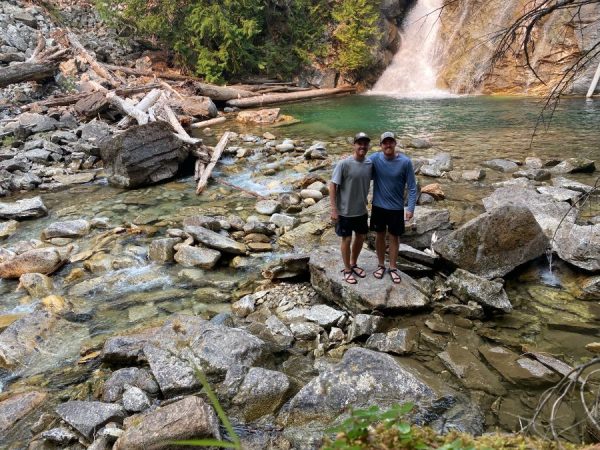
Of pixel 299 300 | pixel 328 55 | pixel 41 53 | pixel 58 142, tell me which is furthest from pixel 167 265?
pixel 328 55

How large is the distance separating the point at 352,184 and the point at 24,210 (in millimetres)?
7163

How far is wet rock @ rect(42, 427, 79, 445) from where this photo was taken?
343 centimetres

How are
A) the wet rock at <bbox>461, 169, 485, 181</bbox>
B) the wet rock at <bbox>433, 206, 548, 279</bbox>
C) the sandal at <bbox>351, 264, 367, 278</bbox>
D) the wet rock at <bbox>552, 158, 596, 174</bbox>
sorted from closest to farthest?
the sandal at <bbox>351, 264, 367, 278</bbox> < the wet rock at <bbox>433, 206, 548, 279</bbox> < the wet rock at <bbox>552, 158, 596, 174</bbox> < the wet rock at <bbox>461, 169, 485, 181</bbox>

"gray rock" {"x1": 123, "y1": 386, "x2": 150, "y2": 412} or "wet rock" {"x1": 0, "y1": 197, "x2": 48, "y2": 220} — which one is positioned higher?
"wet rock" {"x1": 0, "y1": 197, "x2": 48, "y2": 220}

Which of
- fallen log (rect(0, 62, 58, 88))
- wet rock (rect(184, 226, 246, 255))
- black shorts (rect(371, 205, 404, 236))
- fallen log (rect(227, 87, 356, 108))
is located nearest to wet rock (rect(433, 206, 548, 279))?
black shorts (rect(371, 205, 404, 236))

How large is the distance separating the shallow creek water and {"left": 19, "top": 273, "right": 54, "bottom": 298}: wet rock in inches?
5.8

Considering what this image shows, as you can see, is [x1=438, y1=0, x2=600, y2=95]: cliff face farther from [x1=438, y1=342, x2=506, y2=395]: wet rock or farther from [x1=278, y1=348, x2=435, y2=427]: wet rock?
[x1=278, y1=348, x2=435, y2=427]: wet rock

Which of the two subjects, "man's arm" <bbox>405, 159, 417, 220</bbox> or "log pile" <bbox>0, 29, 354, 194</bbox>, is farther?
"log pile" <bbox>0, 29, 354, 194</bbox>

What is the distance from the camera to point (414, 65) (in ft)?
91.6

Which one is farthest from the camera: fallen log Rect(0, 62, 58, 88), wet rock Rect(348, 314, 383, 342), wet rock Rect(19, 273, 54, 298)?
fallen log Rect(0, 62, 58, 88)

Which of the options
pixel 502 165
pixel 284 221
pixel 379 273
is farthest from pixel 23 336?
pixel 502 165

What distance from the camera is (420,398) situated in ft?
11.7

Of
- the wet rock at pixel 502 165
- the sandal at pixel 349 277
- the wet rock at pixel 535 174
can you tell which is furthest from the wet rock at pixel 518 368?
the wet rock at pixel 502 165

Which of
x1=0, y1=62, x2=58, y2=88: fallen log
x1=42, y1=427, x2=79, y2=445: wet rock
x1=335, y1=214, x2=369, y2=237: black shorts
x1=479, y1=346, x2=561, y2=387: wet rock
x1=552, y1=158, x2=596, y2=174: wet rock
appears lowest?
x1=42, y1=427, x2=79, y2=445: wet rock
